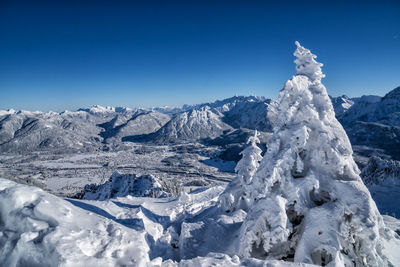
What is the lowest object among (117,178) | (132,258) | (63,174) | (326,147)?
(63,174)

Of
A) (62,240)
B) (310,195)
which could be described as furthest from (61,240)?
(310,195)

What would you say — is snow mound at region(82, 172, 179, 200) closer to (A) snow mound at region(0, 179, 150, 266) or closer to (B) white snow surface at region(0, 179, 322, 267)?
(B) white snow surface at region(0, 179, 322, 267)

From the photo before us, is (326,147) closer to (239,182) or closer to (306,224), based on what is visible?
(306,224)

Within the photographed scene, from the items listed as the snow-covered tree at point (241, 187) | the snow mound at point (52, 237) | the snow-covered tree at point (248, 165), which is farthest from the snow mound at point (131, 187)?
the snow mound at point (52, 237)

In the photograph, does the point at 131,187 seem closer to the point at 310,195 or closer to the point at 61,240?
the point at 310,195

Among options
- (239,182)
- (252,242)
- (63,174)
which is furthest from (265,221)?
(63,174)

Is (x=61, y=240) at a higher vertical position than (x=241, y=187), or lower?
higher

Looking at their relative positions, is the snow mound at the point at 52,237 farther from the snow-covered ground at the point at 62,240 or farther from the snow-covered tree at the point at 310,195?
the snow-covered tree at the point at 310,195

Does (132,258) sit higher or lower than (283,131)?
lower
